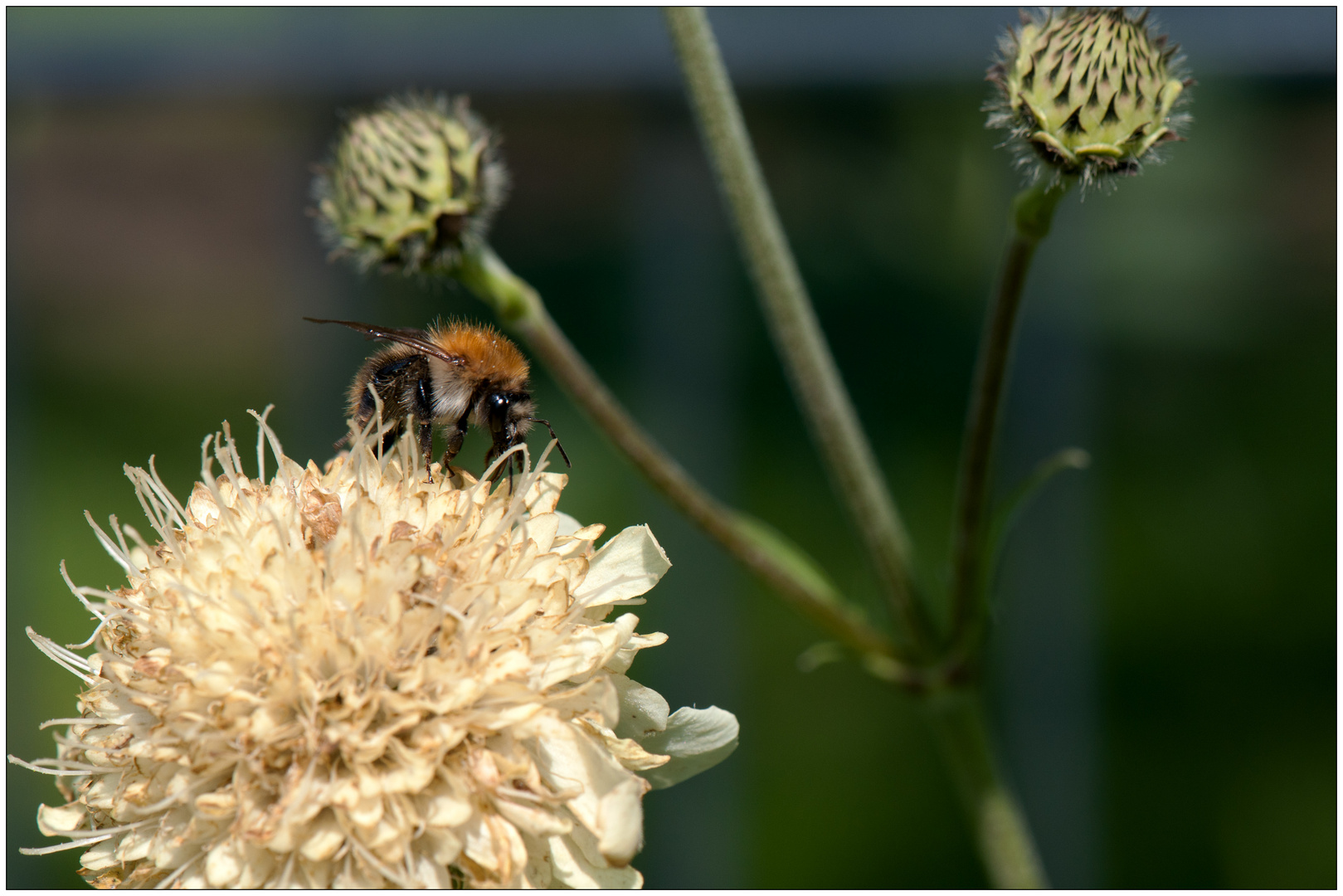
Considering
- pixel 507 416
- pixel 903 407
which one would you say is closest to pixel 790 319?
pixel 507 416

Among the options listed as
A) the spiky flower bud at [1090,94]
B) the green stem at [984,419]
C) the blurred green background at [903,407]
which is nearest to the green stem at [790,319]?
the green stem at [984,419]

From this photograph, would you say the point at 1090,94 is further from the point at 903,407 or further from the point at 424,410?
the point at 903,407

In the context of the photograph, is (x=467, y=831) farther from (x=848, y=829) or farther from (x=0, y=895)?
(x=848, y=829)

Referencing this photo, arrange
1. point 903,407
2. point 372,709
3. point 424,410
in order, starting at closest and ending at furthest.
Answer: point 372,709 → point 424,410 → point 903,407

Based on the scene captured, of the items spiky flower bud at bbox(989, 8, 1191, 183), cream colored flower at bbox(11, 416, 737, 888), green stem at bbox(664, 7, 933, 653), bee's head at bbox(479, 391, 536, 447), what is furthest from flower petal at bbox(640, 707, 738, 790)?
spiky flower bud at bbox(989, 8, 1191, 183)

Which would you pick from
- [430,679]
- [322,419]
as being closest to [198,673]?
[430,679]
